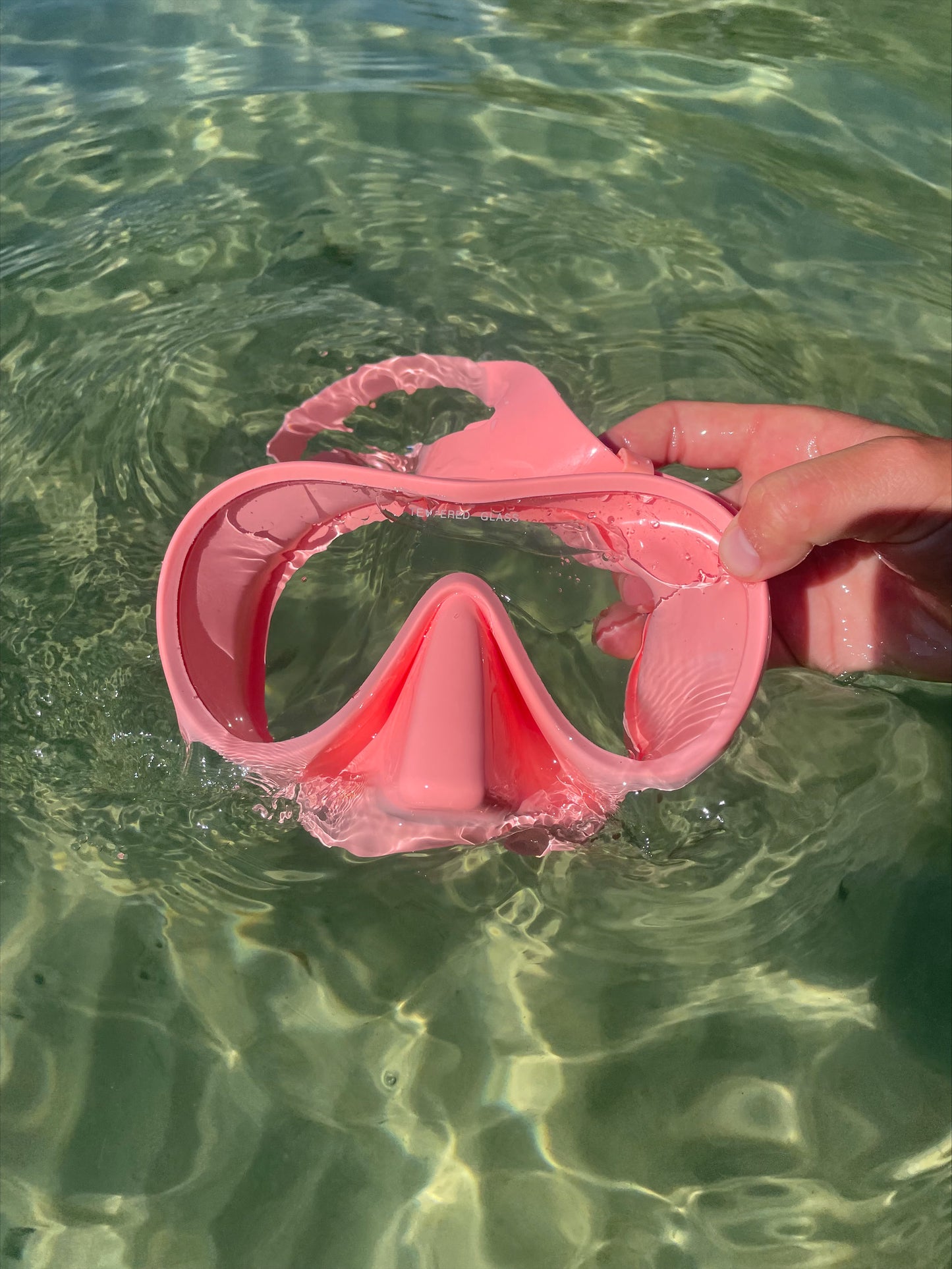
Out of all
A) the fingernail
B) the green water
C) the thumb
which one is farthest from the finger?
the fingernail

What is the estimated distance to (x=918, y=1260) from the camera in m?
1.67

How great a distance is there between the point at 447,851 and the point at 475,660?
18.5 inches

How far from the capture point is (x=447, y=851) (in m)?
1.97

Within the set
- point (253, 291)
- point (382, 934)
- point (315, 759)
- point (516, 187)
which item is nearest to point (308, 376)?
point (253, 291)

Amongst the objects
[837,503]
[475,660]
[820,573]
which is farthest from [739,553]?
[820,573]

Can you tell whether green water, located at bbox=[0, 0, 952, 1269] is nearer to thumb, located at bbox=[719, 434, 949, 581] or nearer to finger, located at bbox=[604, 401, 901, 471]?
finger, located at bbox=[604, 401, 901, 471]

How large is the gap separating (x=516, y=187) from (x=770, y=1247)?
9.00 feet

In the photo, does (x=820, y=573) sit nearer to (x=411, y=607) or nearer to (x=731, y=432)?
(x=731, y=432)

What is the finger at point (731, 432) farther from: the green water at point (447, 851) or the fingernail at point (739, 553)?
the fingernail at point (739, 553)

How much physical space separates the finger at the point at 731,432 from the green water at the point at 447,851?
0.31 metres

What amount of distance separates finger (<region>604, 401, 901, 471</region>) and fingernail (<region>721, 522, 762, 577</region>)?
0.70 m

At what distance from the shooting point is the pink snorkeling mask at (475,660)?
5.42 ft

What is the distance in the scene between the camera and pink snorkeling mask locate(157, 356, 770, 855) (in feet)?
5.42

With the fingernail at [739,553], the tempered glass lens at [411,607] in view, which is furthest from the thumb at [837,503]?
the tempered glass lens at [411,607]
